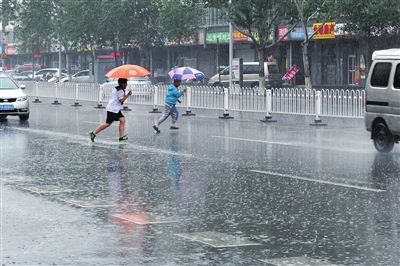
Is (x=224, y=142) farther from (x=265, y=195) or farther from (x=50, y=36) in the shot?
(x=50, y=36)

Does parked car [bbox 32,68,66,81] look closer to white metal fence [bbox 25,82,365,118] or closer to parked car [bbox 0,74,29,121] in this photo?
white metal fence [bbox 25,82,365,118]

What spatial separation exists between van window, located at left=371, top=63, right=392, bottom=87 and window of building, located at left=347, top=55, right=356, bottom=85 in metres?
37.6

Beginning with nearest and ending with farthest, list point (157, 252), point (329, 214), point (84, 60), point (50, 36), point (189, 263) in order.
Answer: point (189, 263) → point (157, 252) → point (329, 214) → point (50, 36) → point (84, 60)

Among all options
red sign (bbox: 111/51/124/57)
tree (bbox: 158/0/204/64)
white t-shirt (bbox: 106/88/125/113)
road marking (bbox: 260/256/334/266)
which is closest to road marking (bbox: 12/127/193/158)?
white t-shirt (bbox: 106/88/125/113)

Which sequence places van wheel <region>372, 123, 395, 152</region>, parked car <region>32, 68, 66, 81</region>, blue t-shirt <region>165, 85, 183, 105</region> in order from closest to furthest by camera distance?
van wheel <region>372, 123, 395, 152</region> < blue t-shirt <region>165, 85, 183, 105</region> < parked car <region>32, 68, 66, 81</region>

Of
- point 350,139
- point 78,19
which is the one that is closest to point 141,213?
point 350,139

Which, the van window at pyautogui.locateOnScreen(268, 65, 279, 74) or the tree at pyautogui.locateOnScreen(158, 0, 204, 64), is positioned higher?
the tree at pyautogui.locateOnScreen(158, 0, 204, 64)

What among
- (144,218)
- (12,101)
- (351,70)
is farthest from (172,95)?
(351,70)

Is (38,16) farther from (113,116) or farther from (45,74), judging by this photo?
(113,116)

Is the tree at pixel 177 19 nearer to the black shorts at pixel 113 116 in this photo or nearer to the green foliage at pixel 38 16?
the green foliage at pixel 38 16

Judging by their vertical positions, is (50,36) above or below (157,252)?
above

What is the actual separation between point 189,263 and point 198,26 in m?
55.7

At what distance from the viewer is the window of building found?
2135 inches

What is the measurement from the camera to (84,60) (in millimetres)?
85938
